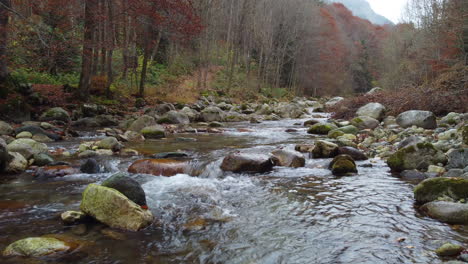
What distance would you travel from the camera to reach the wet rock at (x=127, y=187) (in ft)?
14.4

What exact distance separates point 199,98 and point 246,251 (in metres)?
19.5

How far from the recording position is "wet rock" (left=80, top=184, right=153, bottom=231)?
3782 mm

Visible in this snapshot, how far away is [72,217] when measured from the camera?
12.8 feet

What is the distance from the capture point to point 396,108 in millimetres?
13516

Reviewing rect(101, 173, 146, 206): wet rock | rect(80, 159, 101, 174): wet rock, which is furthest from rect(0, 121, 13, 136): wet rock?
rect(101, 173, 146, 206): wet rock

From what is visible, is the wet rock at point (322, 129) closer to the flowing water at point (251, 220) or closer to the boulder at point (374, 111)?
the boulder at point (374, 111)

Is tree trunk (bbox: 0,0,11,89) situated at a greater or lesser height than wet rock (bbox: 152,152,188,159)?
greater

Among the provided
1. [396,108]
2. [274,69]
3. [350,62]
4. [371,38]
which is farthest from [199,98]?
[371,38]

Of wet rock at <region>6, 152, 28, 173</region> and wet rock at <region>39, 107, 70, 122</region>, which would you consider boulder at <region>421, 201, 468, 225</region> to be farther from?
wet rock at <region>39, 107, 70, 122</region>

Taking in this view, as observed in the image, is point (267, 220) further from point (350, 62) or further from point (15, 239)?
point (350, 62)

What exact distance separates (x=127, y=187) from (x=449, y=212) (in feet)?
12.9

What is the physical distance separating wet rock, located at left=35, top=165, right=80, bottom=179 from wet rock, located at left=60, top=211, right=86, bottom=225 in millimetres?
2246

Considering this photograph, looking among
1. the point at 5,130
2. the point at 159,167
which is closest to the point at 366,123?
the point at 159,167

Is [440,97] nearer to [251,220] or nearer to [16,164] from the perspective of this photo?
[251,220]
